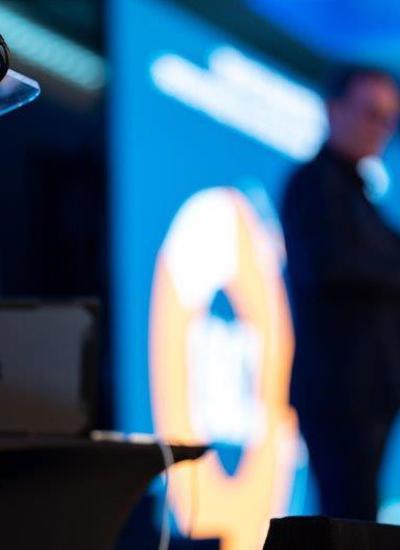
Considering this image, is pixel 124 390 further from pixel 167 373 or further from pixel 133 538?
pixel 133 538

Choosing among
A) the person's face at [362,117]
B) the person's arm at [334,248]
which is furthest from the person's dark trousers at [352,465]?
the person's face at [362,117]

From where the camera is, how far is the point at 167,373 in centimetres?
380

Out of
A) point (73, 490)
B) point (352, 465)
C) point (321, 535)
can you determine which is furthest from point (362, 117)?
point (321, 535)

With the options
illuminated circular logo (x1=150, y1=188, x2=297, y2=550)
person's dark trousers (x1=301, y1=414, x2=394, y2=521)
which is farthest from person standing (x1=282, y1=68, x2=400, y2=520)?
illuminated circular logo (x1=150, y1=188, x2=297, y2=550)

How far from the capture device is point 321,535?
1.38 metres

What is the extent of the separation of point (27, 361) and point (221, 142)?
2.34 meters

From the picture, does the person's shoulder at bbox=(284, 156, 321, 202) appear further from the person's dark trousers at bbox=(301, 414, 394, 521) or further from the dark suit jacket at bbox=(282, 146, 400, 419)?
the person's dark trousers at bbox=(301, 414, 394, 521)

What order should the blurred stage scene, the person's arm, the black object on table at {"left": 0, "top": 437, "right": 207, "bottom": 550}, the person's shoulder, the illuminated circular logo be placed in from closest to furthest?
the black object on table at {"left": 0, "top": 437, "right": 207, "bottom": 550} → the person's arm → the person's shoulder → the blurred stage scene → the illuminated circular logo

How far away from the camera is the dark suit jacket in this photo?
3053 millimetres

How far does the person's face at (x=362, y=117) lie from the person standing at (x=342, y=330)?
0.20 feet

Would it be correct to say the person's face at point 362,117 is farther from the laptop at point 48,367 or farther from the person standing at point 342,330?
the laptop at point 48,367

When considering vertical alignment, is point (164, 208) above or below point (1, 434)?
below

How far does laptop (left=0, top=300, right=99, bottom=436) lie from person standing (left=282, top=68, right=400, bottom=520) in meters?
1.13

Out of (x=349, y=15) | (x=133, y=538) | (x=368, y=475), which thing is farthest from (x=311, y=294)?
(x=349, y=15)
